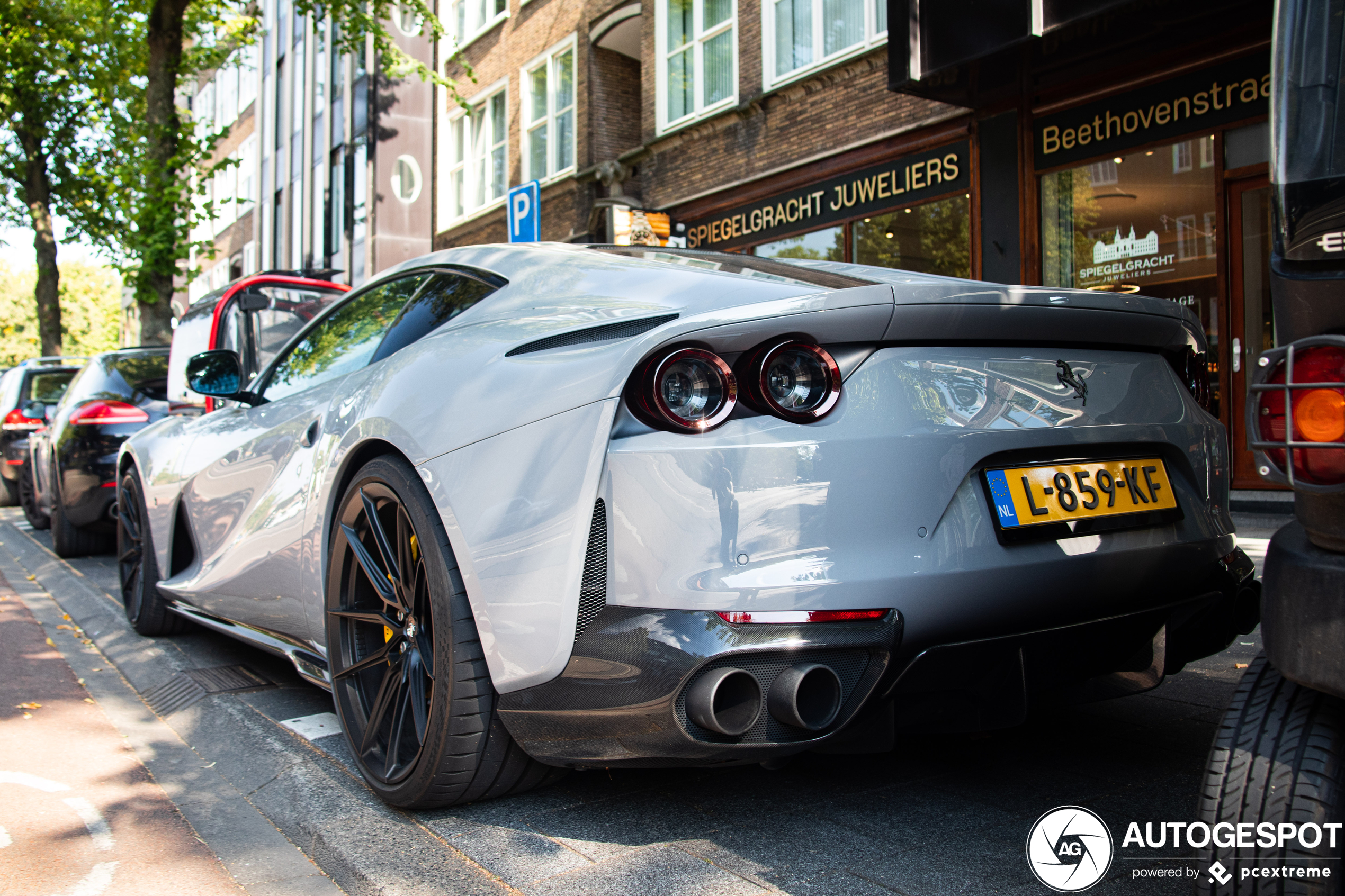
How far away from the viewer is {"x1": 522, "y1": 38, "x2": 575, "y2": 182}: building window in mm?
17797

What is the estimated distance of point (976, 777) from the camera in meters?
2.64

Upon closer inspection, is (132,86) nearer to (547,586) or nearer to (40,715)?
(40,715)

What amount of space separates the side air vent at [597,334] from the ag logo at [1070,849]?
1.32 metres

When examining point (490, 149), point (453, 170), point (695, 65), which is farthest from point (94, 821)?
point (453, 170)

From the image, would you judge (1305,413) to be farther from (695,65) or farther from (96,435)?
(695,65)

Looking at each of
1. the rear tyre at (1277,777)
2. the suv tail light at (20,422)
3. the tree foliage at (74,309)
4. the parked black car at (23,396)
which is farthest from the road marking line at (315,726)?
the tree foliage at (74,309)

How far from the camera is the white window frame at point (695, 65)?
1403 cm

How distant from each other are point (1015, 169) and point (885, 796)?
29.6ft

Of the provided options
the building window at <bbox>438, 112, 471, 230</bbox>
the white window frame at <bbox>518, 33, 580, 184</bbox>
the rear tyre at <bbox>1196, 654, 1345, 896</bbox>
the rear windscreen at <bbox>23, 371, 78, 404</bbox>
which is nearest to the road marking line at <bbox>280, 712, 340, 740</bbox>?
the rear tyre at <bbox>1196, 654, 1345, 896</bbox>

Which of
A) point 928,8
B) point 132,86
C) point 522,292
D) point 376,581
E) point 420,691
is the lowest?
point 420,691

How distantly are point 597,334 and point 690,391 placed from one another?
29cm

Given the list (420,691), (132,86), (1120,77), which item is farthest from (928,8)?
(132,86)

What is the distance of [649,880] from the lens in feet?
6.89

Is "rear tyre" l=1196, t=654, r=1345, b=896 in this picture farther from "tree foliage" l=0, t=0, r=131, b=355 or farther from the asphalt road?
"tree foliage" l=0, t=0, r=131, b=355
